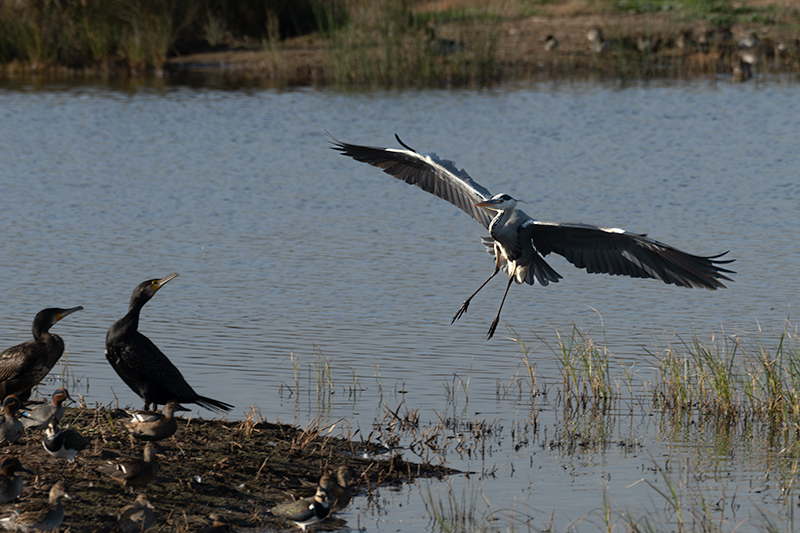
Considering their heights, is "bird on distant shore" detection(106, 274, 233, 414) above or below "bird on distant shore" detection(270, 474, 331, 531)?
above

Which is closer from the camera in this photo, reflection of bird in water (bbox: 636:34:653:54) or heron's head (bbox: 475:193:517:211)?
heron's head (bbox: 475:193:517:211)

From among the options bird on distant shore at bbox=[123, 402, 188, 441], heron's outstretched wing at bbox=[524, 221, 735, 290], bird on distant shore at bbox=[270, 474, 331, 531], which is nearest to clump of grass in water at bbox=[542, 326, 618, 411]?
heron's outstretched wing at bbox=[524, 221, 735, 290]

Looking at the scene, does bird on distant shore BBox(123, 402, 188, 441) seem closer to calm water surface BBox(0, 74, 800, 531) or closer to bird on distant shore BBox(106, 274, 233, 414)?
bird on distant shore BBox(106, 274, 233, 414)

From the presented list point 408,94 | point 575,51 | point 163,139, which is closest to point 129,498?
point 163,139

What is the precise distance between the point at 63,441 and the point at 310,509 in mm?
1318

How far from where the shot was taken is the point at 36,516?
5500 millimetres

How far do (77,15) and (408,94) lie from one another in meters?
10.5

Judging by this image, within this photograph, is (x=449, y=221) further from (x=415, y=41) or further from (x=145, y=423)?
(x=415, y=41)

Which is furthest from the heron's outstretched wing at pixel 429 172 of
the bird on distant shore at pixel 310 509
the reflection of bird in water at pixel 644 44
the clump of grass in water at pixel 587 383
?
the reflection of bird in water at pixel 644 44

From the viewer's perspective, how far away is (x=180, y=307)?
1143cm

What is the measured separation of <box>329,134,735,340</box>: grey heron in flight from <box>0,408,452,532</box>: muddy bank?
2137 mm

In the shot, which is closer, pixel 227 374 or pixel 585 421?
pixel 585 421

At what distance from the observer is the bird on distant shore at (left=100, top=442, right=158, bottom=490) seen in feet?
20.0

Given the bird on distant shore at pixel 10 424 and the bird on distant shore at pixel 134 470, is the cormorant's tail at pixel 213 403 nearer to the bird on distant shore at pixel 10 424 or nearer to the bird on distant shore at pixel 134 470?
the bird on distant shore at pixel 134 470
